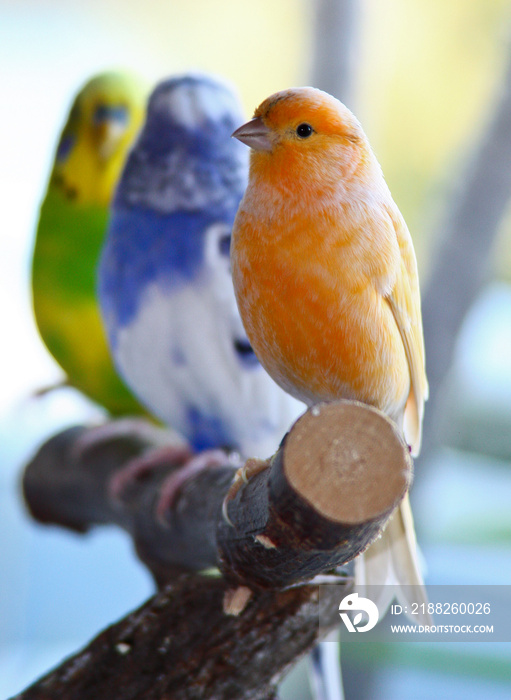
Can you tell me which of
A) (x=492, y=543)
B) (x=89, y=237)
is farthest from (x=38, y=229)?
(x=492, y=543)

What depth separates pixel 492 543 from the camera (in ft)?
5.67

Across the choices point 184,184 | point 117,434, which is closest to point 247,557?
point 184,184

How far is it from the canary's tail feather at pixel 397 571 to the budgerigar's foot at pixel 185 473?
0.27m

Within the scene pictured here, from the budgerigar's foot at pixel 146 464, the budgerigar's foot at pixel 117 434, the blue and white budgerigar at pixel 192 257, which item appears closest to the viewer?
the blue and white budgerigar at pixel 192 257

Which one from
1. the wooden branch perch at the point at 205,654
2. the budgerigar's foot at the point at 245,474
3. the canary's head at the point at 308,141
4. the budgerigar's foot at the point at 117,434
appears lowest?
the wooden branch perch at the point at 205,654

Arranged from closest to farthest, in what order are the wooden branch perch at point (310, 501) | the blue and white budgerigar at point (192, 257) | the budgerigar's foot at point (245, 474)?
the wooden branch perch at point (310, 501)
the budgerigar's foot at point (245, 474)
the blue and white budgerigar at point (192, 257)

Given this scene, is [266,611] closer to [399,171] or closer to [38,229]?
[38,229]

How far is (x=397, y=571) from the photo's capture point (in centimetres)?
57

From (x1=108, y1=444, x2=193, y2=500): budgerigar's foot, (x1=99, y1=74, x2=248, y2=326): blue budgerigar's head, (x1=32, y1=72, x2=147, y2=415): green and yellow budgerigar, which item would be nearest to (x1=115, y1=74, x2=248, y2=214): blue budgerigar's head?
(x1=99, y1=74, x2=248, y2=326): blue budgerigar's head

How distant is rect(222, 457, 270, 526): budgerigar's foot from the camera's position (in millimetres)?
541

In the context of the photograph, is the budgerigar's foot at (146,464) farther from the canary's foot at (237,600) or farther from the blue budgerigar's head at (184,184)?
the canary's foot at (237,600)

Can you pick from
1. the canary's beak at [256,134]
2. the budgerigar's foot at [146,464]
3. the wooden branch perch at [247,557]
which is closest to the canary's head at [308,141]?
the canary's beak at [256,134]

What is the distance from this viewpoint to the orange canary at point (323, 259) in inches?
18.1

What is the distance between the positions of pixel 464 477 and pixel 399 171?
2.85 feet
